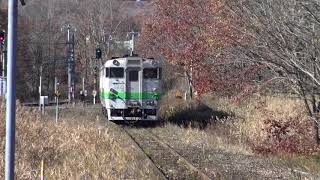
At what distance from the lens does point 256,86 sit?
37.1 feet

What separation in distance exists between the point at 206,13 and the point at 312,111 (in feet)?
22.6

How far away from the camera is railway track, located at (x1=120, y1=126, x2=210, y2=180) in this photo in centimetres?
1073

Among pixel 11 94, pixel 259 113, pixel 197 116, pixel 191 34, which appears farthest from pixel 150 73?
pixel 11 94

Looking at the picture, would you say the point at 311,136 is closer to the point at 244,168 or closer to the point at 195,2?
the point at 244,168

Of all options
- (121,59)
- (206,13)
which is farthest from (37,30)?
(206,13)

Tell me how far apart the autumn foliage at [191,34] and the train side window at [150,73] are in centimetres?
89

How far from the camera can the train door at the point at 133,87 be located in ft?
73.6

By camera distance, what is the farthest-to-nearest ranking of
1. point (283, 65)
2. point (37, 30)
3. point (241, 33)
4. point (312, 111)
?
1. point (37, 30)
2. point (312, 111)
3. point (241, 33)
4. point (283, 65)

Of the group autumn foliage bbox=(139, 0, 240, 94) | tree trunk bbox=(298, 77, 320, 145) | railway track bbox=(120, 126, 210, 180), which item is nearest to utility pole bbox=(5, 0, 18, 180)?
railway track bbox=(120, 126, 210, 180)

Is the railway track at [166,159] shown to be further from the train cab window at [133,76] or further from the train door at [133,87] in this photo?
the train cab window at [133,76]

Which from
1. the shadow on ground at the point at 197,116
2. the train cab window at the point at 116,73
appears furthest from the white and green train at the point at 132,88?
the shadow on ground at the point at 197,116

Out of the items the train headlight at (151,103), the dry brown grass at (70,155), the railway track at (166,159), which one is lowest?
the railway track at (166,159)

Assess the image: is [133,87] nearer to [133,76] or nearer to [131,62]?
[133,76]

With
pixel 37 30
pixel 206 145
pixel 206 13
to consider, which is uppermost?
pixel 37 30
